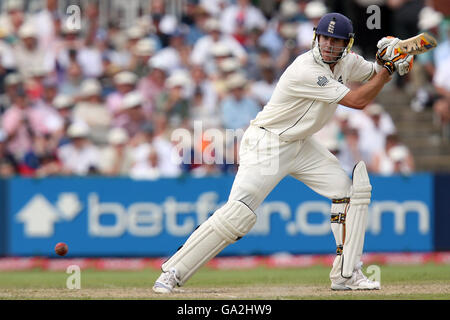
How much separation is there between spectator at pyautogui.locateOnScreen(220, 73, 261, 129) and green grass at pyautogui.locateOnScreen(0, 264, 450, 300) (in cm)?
248

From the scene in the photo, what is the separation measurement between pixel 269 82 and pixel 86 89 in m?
2.79

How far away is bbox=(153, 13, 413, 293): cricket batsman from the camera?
332 inches

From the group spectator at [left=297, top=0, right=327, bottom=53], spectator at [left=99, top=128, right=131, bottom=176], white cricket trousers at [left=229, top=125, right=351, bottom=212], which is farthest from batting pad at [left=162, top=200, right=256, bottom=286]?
spectator at [left=297, top=0, right=327, bottom=53]

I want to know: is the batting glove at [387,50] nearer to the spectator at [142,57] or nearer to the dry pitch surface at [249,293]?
the dry pitch surface at [249,293]

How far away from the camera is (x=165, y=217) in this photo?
43.6ft

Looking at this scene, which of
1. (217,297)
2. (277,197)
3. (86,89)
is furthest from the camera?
(86,89)

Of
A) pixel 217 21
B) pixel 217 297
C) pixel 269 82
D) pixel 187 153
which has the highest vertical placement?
pixel 217 21

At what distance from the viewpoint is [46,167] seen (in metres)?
13.8

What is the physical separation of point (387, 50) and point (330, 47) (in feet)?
1.65

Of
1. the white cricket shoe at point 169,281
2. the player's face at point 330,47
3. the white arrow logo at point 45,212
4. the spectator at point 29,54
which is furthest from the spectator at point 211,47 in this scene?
the white cricket shoe at point 169,281

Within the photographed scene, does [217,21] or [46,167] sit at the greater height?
[217,21]

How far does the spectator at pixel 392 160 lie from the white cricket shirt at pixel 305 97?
17.8 feet
